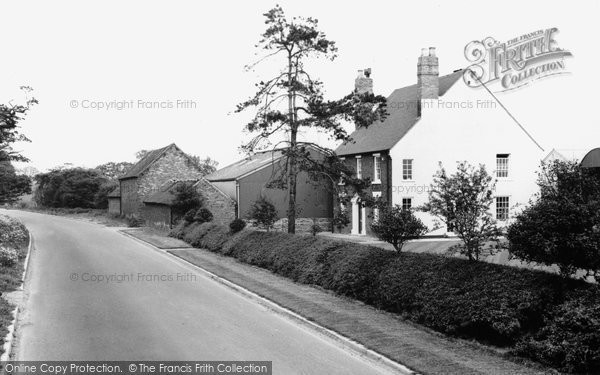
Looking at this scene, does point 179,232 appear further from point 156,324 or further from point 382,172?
point 156,324

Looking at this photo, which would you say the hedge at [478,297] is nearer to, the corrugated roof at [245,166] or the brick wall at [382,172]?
the brick wall at [382,172]

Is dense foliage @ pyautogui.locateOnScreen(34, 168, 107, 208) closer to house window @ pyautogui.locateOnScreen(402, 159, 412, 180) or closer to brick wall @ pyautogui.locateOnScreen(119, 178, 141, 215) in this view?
brick wall @ pyautogui.locateOnScreen(119, 178, 141, 215)

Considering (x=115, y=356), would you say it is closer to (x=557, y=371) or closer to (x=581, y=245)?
(x=557, y=371)

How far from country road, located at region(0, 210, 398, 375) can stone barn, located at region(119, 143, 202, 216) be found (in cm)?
3626

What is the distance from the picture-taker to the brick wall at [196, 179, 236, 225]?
44.6 metres

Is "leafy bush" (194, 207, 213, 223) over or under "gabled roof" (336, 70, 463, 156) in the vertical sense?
under

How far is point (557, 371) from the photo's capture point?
9281mm

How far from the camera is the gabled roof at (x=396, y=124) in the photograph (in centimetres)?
3743

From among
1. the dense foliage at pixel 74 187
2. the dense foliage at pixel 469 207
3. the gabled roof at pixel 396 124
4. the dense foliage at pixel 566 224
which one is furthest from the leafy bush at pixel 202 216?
the dense foliage at pixel 74 187

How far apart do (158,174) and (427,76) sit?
1355 inches

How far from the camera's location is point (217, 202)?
148ft

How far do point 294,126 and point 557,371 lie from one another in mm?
16497

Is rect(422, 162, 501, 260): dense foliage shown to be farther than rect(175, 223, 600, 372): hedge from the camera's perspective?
Yes

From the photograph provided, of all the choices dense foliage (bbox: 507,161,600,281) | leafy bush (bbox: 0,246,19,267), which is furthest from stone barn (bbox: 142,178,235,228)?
dense foliage (bbox: 507,161,600,281)
